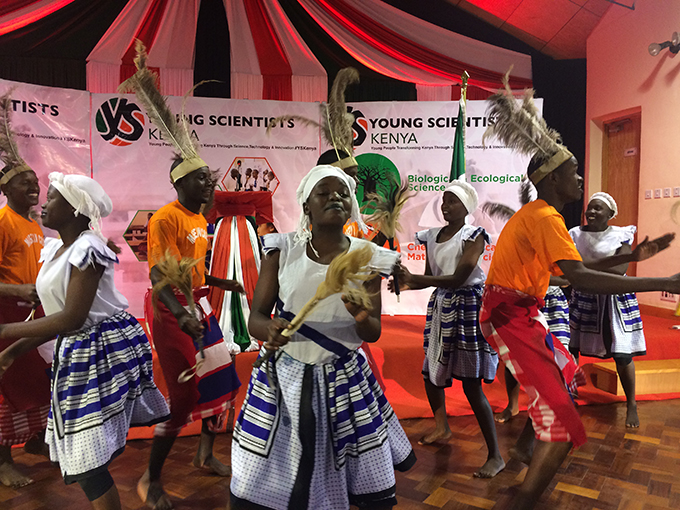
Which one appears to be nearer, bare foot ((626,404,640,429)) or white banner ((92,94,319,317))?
bare foot ((626,404,640,429))

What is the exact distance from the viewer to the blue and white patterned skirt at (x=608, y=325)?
3629 mm

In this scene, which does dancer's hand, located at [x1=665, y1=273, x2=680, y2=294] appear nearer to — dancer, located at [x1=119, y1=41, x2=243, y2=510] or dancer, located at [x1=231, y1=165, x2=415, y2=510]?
dancer, located at [x1=231, y1=165, x2=415, y2=510]

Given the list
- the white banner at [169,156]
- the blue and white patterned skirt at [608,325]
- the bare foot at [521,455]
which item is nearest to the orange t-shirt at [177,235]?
the bare foot at [521,455]

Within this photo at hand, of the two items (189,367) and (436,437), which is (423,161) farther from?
(189,367)

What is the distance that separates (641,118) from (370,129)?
11.5 feet

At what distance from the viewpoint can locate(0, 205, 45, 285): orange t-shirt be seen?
284cm

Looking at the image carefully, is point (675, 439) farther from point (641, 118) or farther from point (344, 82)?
point (641, 118)

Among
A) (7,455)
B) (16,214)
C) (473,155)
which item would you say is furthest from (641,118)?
(7,455)

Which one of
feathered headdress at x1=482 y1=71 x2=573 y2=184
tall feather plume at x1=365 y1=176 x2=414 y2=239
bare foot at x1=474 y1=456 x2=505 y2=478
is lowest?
bare foot at x1=474 y1=456 x2=505 y2=478

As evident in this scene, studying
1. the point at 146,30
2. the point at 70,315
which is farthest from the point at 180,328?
the point at 146,30

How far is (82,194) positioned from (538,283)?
1.93 m

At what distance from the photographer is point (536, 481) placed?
77.4 inches

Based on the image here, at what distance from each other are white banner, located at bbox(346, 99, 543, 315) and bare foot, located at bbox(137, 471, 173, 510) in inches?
142

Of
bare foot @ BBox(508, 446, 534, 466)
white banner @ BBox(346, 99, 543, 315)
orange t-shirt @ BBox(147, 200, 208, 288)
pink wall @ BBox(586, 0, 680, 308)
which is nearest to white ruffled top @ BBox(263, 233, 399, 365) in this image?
orange t-shirt @ BBox(147, 200, 208, 288)
